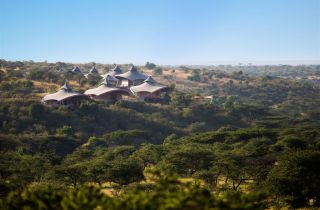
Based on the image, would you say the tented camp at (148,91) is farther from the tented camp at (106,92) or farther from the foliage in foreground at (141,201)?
the foliage in foreground at (141,201)

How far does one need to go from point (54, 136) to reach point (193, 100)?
31.2m

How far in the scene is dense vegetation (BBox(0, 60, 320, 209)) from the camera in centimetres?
1342

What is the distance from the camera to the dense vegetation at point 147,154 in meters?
13.4

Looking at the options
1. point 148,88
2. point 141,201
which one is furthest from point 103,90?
point 141,201

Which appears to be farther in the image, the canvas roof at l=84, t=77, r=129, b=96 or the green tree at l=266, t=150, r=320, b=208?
the canvas roof at l=84, t=77, r=129, b=96

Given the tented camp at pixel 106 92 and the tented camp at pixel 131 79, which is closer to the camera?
the tented camp at pixel 106 92

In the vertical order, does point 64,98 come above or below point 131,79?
below

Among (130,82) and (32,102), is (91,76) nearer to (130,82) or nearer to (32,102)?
(130,82)

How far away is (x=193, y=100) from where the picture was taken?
7006cm

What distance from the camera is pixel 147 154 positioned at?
36.1 meters

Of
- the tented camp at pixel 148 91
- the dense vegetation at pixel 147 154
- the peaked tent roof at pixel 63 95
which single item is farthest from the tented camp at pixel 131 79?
the peaked tent roof at pixel 63 95

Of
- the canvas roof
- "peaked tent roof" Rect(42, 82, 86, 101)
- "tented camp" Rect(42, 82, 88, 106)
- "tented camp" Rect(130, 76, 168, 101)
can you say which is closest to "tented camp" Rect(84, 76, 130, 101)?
the canvas roof

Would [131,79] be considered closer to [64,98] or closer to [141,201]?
[64,98]

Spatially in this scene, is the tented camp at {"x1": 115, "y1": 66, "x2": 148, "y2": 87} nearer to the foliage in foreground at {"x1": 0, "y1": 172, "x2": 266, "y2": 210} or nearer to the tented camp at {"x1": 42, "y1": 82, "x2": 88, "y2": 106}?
the tented camp at {"x1": 42, "y1": 82, "x2": 88, "y2": 106}
